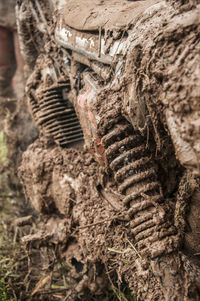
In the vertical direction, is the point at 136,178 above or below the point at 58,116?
above

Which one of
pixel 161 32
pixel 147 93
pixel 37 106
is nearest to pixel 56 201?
pixel 37 106

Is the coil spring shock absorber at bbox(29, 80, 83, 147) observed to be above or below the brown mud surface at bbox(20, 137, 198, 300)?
above

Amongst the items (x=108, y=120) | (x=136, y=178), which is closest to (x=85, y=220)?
(x=136, y=178)

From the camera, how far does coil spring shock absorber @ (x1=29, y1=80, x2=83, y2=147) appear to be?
2.28 metres

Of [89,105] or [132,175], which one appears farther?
[89,105]

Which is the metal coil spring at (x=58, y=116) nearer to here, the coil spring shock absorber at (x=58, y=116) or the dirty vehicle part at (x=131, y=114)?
the coil spring shock absorber at (x=58, y=116)

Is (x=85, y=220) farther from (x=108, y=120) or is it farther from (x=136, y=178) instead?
(x=108, y=120)

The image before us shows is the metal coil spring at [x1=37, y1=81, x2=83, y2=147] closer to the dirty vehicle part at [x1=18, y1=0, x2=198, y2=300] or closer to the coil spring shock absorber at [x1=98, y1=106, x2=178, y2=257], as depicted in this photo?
the dirty vehicle part at [x1=18, y1=0, x2=198, y2=300]

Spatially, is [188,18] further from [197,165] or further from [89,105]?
[89,105]

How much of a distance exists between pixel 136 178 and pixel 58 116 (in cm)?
106

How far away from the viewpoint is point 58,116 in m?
2.29

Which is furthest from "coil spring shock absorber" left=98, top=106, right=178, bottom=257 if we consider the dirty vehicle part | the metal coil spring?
the metal coil spring

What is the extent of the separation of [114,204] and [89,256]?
37cm

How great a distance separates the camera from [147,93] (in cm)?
124
